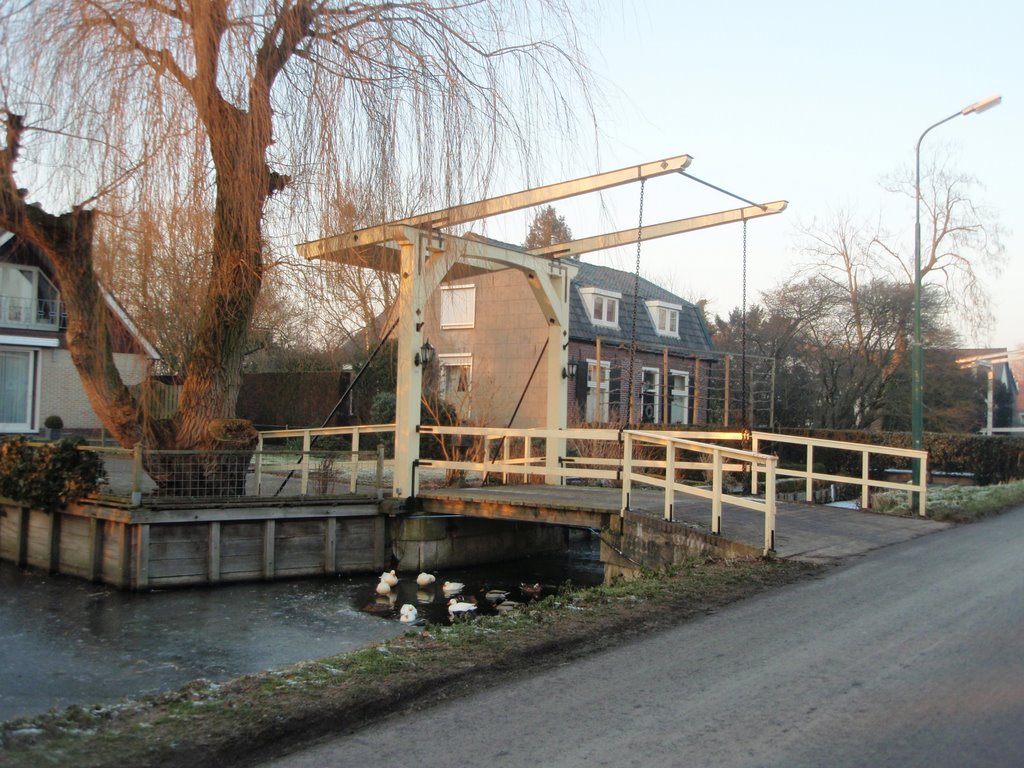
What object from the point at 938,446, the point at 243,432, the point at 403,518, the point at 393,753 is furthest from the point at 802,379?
the point at 393,753

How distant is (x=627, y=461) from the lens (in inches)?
454

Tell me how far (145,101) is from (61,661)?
551cm

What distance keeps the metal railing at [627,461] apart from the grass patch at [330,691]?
87.9 inches

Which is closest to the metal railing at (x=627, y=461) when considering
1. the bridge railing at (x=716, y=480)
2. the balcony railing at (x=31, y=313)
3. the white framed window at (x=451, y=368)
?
the bridge railing at (x=716, y=480)

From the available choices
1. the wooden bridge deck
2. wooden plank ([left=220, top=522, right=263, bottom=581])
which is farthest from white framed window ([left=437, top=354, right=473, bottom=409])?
wooden plank ([left=220, top=522, right=263, bottom=581])

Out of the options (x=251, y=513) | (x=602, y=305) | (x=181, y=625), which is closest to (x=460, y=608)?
(x=181, y=625)

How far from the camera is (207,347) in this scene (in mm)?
12227

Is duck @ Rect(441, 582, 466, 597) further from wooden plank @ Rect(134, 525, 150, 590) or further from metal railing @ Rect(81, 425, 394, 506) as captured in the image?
wooden plank @ Rect(134, 525, 150, 590)

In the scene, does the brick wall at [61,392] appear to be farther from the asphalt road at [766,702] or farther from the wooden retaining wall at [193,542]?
the asphalt road at [766,702]

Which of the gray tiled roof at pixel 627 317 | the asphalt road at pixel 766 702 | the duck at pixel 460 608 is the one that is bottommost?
the duck at pixel 460 608

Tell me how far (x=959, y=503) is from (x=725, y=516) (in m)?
4.96

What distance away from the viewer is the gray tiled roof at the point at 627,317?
3166 centimetres

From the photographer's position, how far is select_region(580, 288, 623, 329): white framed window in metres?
32.5

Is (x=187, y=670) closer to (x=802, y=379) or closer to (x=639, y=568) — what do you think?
(x=639, y=568)
